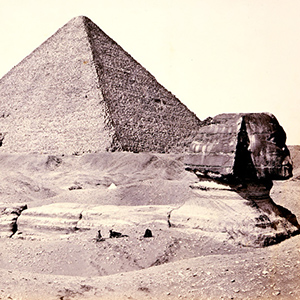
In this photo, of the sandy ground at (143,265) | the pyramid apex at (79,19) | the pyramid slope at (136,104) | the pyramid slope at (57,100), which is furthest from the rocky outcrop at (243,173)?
the pyramid apex at (79,19)

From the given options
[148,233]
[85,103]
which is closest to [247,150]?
[148,233]

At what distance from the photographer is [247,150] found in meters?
3.82

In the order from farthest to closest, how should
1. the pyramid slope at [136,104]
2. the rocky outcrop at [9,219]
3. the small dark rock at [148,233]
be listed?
the pyramid slope at [136,104]
the rocky outcrop at [9,219]
the small dark rock at [148,233]

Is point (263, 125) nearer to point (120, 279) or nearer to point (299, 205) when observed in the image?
point (120, 279)

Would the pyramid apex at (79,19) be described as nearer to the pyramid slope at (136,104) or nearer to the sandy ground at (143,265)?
the pyramid slope at (136,104)

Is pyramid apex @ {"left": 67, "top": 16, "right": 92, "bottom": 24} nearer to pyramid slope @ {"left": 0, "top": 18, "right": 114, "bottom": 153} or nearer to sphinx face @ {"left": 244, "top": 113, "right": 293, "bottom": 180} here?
pyramid slope @ {"left": 0, "top": 18, "right": 114, "bottom": 153}

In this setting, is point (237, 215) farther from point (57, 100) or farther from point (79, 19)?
point (79, 19)

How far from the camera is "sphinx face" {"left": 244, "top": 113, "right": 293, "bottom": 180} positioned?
3.76 m

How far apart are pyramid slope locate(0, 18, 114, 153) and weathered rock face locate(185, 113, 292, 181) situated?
3016 cm

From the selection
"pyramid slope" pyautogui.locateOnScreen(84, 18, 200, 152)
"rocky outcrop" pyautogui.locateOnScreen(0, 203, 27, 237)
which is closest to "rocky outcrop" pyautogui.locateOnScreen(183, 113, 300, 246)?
"rocky outcrop" pyautogui.locateOnScreen(0, 203, 27, 237)

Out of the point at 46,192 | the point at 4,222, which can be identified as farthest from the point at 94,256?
the point at 46,192

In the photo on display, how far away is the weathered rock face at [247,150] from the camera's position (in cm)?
376

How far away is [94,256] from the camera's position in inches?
146

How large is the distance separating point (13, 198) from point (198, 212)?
5.00 m
